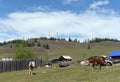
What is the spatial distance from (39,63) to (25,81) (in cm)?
4562

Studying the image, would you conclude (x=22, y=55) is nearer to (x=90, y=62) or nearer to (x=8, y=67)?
(x=8, y=67)

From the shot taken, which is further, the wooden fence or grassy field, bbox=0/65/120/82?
the wooden fence

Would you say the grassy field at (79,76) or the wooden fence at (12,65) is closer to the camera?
the grassy field at (79,76)

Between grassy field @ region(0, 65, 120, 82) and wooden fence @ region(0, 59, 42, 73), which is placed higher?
grassy field @ region(0, 65, 120, 82)

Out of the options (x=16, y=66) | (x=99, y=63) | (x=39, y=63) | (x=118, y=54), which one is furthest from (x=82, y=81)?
(x=118, y=54)

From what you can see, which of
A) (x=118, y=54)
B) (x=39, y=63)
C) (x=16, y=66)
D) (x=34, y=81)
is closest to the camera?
(x=34, y=81)

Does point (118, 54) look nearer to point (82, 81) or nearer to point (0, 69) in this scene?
point (0, 69)

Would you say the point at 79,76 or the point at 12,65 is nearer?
the point at 79,76

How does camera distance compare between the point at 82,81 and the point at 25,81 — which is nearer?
the point at 82,81

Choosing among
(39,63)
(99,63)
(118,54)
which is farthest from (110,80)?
(118,54)

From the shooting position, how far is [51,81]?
108ft

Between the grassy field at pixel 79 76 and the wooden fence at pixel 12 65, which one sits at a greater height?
the grassy field at pixel 79 76

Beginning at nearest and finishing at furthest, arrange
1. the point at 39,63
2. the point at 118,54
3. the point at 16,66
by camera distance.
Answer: the point at 16,66 < the point at 39,63 < the point at 118,54

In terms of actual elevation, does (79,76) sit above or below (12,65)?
above
